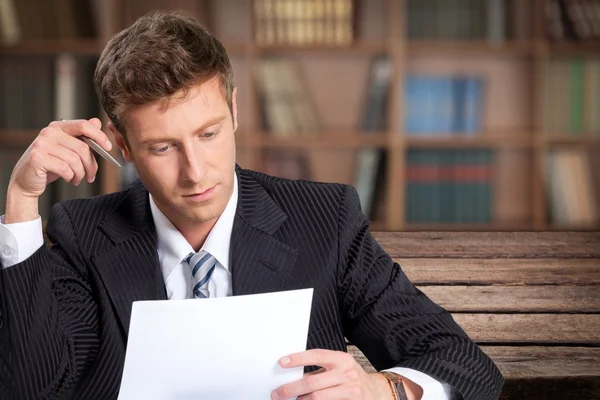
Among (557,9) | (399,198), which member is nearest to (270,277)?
(399,198)

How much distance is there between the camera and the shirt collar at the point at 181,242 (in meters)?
1.54

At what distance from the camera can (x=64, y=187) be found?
427 cm

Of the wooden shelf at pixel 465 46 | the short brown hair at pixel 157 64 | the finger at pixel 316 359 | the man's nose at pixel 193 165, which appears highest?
the short brown hair at pixel 157 64

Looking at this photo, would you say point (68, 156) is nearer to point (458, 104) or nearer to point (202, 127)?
point (202, 127)

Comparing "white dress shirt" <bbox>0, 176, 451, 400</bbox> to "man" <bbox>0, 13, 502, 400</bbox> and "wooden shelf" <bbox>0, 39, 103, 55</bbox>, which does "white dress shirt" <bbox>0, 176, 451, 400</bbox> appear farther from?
"wooden shelf" <bbox>0, 39, 103, 55</bbox>

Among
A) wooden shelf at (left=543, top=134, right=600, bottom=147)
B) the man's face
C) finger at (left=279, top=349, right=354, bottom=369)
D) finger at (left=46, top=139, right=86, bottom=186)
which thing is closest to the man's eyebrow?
the man's face

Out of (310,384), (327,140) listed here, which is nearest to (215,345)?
(310,384)

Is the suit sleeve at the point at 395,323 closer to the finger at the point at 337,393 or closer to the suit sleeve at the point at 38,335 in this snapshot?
the finger at the point at 337,393

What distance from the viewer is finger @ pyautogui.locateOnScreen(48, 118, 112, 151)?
1.41m

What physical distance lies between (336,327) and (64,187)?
2979 mm

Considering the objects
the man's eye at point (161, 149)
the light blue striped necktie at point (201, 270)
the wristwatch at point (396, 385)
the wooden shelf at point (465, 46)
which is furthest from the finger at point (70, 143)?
the wooden shelf at point (465, 46)

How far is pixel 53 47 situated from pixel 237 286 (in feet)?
10.2

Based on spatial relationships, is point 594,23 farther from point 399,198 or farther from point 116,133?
point 116,133

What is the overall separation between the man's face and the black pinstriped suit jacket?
0.14 meters
